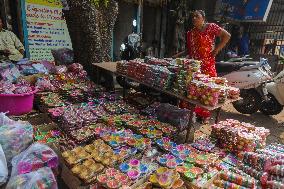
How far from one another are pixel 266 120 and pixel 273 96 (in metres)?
0.56

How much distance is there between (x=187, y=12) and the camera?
1002 cm

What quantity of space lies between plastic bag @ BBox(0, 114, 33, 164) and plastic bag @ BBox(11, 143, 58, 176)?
18 cm

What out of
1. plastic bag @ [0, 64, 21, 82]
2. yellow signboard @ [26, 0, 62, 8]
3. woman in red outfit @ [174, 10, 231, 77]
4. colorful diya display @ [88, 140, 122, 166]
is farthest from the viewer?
yellow signboard @ [26, 0, 62, 8]

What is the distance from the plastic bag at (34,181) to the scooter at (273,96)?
4.58m

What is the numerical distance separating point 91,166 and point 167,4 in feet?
29.1

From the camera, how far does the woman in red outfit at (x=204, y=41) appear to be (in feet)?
14.1

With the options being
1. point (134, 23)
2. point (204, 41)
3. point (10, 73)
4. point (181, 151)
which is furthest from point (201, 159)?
point (134, 23)

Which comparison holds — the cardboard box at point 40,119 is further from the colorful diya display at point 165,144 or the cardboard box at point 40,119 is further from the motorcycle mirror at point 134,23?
the motorcycle mirror at point 134,23

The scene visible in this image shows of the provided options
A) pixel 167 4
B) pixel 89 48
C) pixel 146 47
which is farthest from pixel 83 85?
pixel 167 4

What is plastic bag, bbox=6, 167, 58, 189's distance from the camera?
84.2 inches

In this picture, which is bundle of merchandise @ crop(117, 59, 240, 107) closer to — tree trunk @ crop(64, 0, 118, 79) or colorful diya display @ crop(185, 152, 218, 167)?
colorful diya display @ crop(185, 152, 218, 167)

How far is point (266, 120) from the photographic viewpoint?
17.9 ft

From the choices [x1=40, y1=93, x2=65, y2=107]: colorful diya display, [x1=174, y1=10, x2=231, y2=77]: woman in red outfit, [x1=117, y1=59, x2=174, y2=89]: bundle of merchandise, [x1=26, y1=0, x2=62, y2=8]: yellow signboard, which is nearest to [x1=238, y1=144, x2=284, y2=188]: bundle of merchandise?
[x1=117, y1=59, x2=174, y2=89]: bundle of merchandise

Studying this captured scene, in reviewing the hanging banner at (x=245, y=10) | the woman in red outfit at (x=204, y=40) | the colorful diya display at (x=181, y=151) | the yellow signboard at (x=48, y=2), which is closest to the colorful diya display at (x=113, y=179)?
the colorful diya display at (x=181, y=151)
